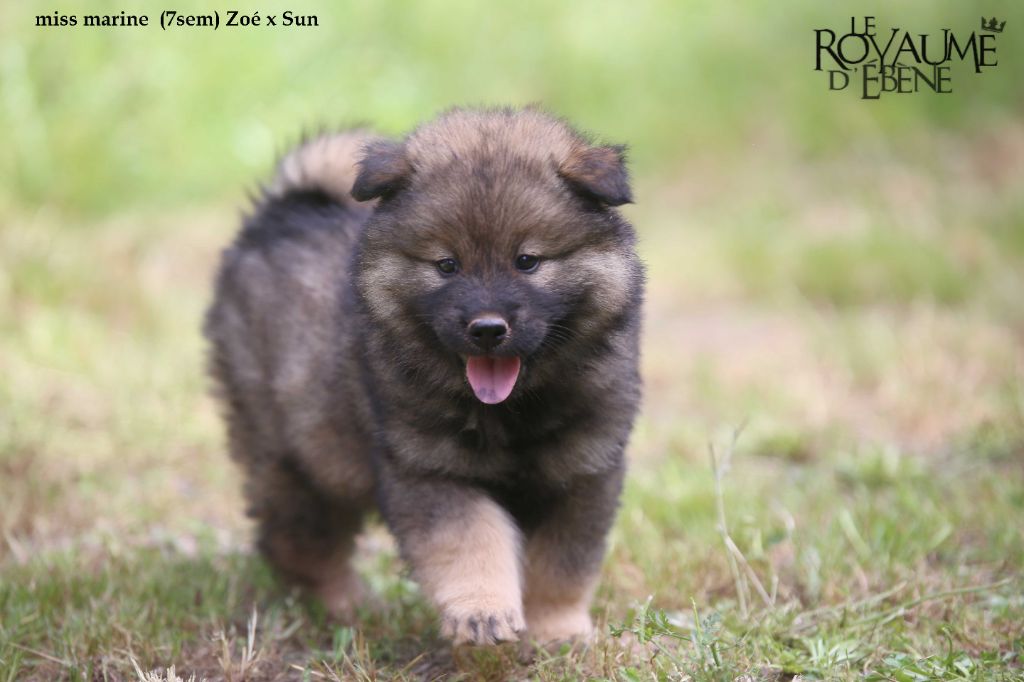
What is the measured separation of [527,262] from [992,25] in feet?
22.7

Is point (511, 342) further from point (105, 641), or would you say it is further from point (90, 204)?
point (90, 204)

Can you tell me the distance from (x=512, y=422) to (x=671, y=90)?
7681 millimetres

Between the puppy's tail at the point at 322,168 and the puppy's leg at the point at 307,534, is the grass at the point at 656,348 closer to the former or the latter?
the puppy's leg at the point at 307,534

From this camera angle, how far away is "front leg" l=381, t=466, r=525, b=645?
258cm

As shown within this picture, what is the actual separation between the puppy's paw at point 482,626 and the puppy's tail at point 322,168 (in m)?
1.49

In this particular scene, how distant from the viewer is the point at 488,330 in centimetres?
253

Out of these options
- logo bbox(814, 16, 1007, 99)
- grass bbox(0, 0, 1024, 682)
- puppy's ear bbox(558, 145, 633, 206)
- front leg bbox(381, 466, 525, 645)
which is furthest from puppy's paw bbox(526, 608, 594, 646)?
logo bbox(814, 16, 1007, 99)

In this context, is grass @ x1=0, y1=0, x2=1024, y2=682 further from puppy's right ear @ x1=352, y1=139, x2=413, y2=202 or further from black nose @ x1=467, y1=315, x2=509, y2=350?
puppy's right ear @ x1=352, y1=139, x2=413, y2=202

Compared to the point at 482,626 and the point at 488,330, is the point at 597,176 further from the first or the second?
the point at 482,626

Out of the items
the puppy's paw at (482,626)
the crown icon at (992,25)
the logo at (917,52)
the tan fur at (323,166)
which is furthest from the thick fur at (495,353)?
the crown icon at (992,25)

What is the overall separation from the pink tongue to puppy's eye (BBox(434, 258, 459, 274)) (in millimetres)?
190

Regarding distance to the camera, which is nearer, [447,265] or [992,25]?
[447,265]

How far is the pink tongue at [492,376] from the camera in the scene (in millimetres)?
2658

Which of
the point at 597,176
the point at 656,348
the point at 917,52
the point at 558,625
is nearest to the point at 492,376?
the point at 597,176
